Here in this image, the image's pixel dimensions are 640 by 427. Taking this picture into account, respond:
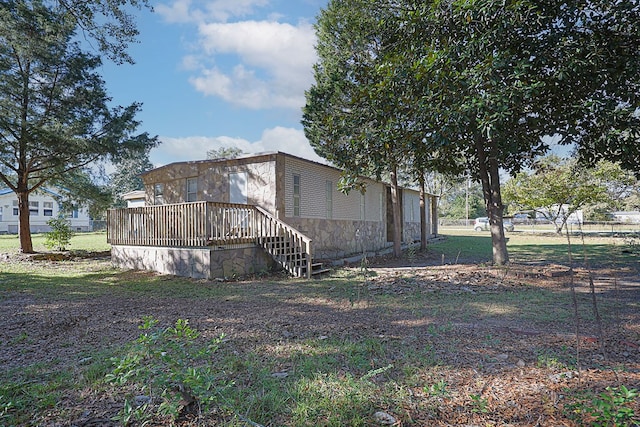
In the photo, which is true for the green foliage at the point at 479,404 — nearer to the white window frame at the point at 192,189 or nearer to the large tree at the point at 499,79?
the large tree at the point at 499,79

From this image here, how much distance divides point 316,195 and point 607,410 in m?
10.1

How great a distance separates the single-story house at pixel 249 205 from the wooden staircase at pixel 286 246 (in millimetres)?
43

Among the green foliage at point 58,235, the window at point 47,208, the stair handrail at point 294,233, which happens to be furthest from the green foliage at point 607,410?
the window at point 47,208

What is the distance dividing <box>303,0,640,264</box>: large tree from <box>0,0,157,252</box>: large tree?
946cm

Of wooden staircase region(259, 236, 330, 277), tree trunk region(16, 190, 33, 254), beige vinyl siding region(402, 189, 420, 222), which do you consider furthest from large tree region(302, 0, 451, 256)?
tree trunk region(16, 190, 33, 254)

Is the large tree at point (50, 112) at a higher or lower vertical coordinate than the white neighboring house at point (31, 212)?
higher

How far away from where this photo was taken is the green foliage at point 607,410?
1.75 metres

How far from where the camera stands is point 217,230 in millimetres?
8484

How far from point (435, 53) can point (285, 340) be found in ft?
17.9

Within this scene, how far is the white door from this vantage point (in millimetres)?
10664

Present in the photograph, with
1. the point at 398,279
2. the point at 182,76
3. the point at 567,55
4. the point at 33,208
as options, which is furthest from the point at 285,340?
the point at 33,208

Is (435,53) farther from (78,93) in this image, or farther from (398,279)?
(78,93)

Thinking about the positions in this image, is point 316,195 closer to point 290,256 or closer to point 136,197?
point 290,256

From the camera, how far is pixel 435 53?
6270 millimetres
